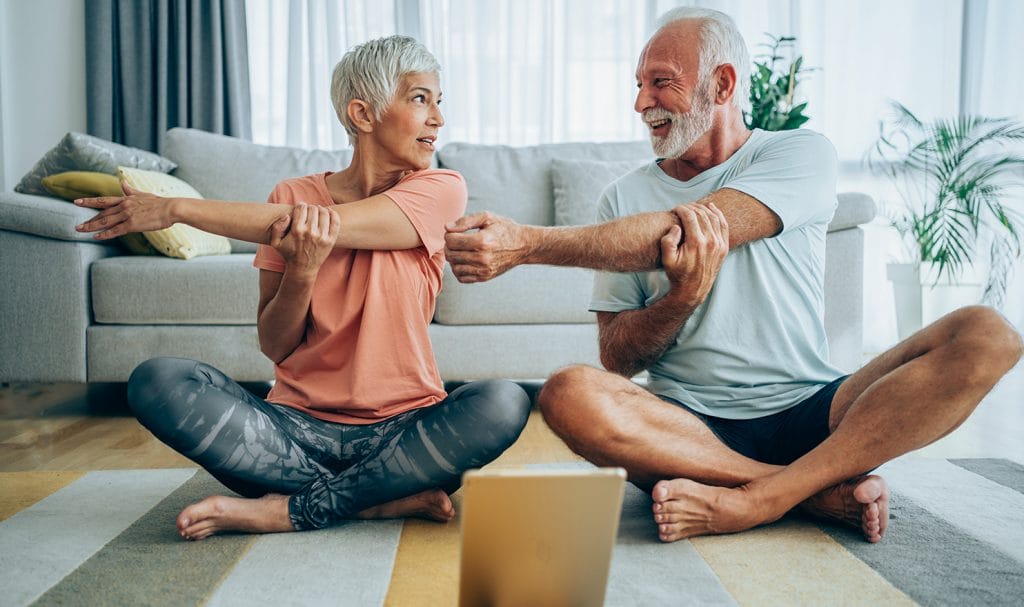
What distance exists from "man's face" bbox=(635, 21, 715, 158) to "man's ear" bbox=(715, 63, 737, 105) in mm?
21

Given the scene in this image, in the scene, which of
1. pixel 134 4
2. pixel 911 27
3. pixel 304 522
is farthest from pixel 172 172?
pixel 911 27

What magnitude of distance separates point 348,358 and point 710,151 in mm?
827

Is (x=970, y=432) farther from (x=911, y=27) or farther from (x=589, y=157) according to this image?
(x=911, y=27)

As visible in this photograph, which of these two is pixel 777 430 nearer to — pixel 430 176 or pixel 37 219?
pixel 430 176

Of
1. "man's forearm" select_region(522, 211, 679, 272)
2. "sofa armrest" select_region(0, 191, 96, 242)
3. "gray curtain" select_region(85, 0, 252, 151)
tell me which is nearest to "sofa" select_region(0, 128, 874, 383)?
"sofa armrest" select_region(0, 191, 96, 242)

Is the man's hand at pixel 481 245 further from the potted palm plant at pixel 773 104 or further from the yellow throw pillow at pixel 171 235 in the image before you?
the potted palm plant at pixel 773 104

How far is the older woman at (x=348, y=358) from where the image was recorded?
146 cm

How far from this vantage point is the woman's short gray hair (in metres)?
1.64

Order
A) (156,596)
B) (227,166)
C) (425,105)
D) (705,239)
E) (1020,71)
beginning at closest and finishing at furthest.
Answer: (156,596) < (705,239) < (425,105) < (227,166) < (1020,71)

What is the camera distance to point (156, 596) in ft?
3.88

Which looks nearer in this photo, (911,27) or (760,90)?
(760,90)

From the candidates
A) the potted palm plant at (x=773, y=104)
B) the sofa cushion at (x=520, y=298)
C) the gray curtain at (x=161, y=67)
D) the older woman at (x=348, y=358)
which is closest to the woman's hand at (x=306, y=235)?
the older woman at (x=348, y=358)

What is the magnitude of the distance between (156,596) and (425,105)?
3.22 feet

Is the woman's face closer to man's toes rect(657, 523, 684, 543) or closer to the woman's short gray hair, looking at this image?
the woman's short gray hair
